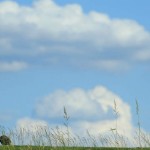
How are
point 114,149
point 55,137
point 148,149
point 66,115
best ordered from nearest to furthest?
point 66,115 → point 55,137 → point 148,149 → point 114,149

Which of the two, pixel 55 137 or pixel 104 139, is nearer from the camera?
pixel 55 137

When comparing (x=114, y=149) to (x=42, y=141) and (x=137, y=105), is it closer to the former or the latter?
(x=42, y=141)

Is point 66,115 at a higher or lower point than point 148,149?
higher

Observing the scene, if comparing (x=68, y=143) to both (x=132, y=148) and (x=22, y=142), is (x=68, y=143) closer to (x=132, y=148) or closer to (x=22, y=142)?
(x=22, y=142)

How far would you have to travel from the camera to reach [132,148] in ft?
43.0

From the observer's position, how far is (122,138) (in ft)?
36.9

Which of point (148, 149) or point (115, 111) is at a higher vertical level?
point (115, 111)

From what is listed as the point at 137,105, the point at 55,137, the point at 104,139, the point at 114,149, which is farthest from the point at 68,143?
the point at 137,105

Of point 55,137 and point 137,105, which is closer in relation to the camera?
point 137,105

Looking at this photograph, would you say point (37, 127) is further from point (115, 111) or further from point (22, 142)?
point (115, 111)

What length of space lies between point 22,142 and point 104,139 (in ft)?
7.33

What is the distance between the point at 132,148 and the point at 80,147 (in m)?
1.51

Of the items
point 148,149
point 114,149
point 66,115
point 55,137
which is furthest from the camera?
point 114,149

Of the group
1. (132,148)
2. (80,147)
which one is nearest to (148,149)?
(132,148)
